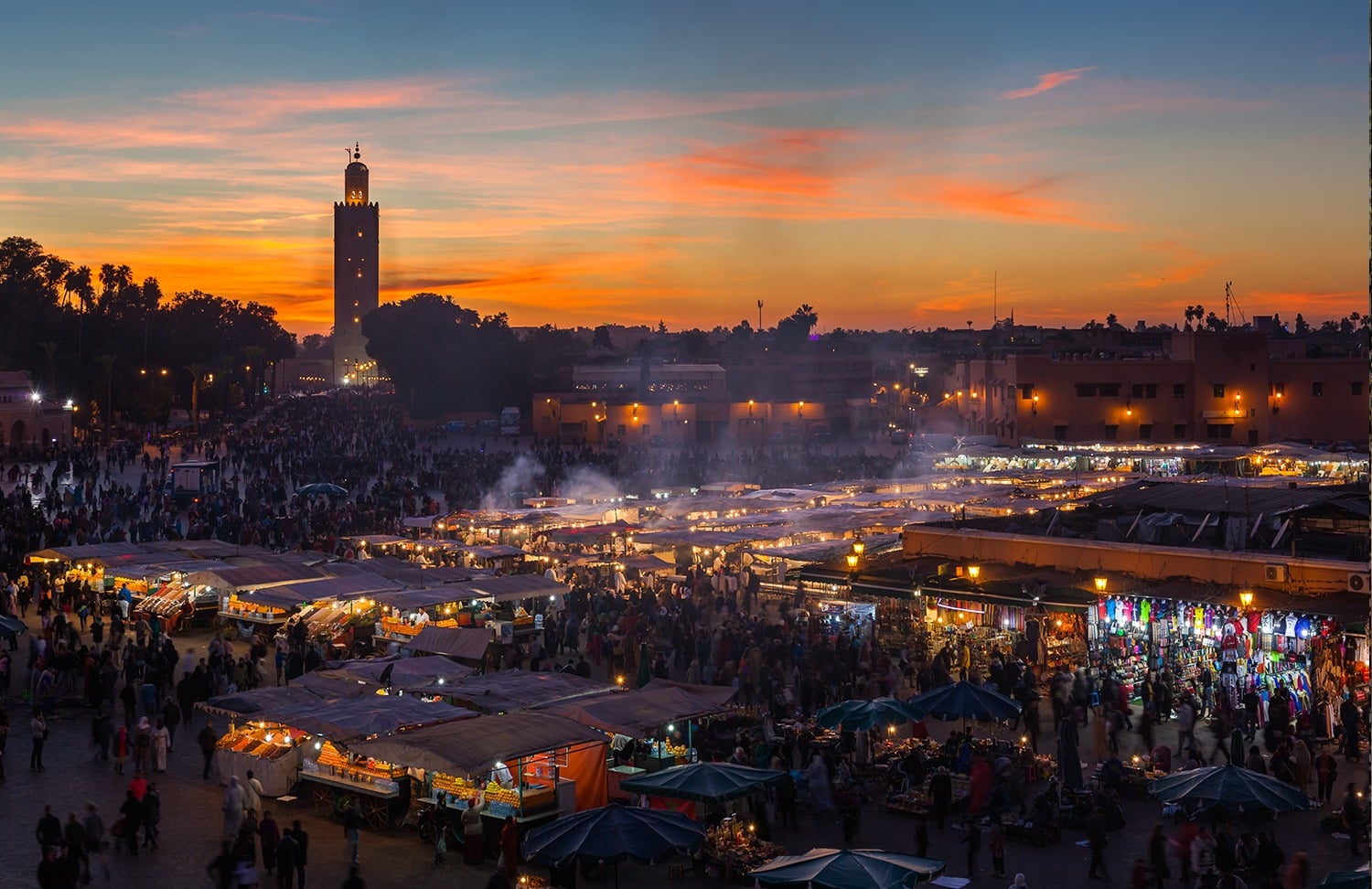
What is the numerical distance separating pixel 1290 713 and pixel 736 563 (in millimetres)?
12643

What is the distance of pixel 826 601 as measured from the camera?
23172 millimetres

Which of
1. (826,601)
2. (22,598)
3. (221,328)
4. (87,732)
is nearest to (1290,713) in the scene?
(826,601)

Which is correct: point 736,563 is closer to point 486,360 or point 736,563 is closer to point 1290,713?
point 1290,713

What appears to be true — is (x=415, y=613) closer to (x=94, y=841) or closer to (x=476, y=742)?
(x=476, y=742)

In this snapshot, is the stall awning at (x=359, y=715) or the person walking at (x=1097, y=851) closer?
the person walking at (x=1097, y=851)

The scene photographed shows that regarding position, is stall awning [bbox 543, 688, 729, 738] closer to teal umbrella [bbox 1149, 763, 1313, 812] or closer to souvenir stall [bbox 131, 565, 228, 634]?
teal umbrella [bbox 1149, 763, 1313, 812]

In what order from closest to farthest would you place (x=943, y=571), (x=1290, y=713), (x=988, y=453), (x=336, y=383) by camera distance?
(x=1290, y=713) → (x=943, y=571) → (x=988, y=453) → (x=336, y=383)

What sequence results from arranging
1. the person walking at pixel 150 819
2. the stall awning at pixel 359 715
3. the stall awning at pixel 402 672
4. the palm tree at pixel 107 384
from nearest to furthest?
the person walking at pixel 150 819
the stall awning at pixel 359 715
the stall awning at pixel 402 672
the palm tree at pixel 107 384

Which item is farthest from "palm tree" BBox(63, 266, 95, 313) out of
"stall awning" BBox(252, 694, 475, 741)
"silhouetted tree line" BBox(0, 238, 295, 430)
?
"stall awning" BBox(252, 694, 475, 741)

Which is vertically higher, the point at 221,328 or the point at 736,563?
the point at 221,328

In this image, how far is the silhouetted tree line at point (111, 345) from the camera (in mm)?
77312

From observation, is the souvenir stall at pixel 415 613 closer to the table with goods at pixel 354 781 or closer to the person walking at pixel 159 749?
the person walking at pixel 159 749

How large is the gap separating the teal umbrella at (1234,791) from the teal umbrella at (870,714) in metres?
3.19

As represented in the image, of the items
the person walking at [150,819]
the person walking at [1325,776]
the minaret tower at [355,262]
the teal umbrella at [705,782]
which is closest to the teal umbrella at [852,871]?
the teal umbrella at [705,782]
